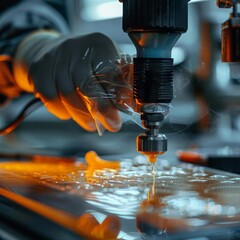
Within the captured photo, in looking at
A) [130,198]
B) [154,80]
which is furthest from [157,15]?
[130,198]

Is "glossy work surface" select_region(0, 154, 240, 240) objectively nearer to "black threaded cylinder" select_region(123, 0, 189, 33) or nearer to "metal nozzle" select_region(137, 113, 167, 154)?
"metal nozzle" select_region(137, 113, 167, 154)

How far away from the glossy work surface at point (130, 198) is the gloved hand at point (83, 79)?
88 millimetres

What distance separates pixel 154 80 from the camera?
2.18 ft

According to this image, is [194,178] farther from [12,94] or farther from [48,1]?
[48,1]

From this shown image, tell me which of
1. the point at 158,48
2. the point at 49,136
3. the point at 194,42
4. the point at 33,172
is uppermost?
the point at 158,48

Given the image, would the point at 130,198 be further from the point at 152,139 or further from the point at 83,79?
the point at 83,79

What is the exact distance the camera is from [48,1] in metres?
1.46

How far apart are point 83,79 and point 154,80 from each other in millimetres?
267

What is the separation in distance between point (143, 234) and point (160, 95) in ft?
0.64

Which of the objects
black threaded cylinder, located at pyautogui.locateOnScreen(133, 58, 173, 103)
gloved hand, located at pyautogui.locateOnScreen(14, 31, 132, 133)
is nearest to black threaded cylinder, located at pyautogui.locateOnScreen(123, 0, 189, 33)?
black threaded cylinder, located at pyautogui.locateOnScreen(133, 58, 173, 103)

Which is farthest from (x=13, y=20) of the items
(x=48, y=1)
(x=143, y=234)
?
(x=143, y=234)

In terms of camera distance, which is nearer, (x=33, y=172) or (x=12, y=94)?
(x=33, y=172)

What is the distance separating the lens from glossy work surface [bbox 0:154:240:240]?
0.54m

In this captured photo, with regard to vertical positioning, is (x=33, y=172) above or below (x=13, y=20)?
below
